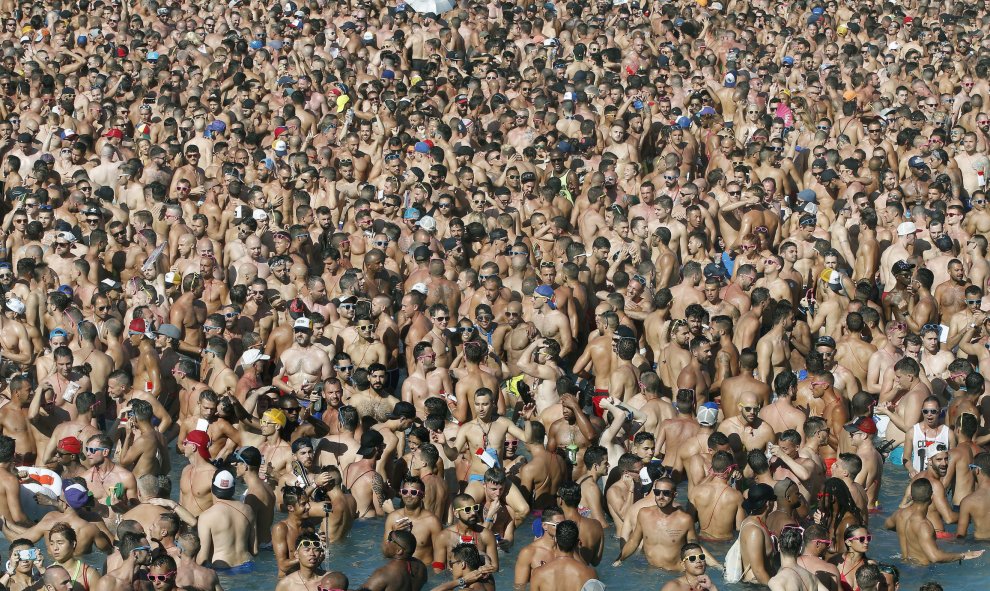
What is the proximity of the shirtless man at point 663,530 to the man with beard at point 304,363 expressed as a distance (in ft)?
14.2

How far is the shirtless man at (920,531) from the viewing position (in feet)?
43.8

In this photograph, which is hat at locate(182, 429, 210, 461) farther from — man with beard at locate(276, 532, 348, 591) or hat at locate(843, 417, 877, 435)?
hat at locate(843, 417, 877, 435)

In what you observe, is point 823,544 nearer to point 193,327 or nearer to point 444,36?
point 193,327

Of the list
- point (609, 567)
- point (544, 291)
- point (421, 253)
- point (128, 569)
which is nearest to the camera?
point (128, 569)

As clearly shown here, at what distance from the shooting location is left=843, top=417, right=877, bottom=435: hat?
14.5 metres

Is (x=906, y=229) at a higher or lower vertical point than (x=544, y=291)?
higher

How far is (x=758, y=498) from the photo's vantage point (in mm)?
12812

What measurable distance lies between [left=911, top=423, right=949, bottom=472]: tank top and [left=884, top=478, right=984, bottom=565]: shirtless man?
4.90ft

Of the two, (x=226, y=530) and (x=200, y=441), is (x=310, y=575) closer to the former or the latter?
(x=226, y=530)

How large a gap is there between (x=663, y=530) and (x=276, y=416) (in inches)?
145

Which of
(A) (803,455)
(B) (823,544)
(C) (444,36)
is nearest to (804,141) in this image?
(C) (444,36)

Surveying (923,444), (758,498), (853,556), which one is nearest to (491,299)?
(923,444)

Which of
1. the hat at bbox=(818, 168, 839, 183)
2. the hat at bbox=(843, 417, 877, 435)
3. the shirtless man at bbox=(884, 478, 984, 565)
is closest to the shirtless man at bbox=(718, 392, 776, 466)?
the hat at bbox=(843, 417, 877, 435)

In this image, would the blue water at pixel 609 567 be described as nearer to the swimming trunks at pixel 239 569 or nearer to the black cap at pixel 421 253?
the swimming trunks at pixel 239 569
